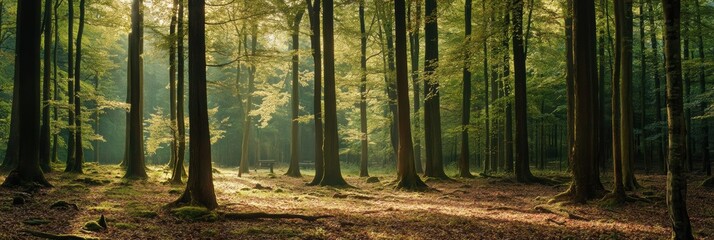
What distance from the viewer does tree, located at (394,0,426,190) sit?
51.9 ft

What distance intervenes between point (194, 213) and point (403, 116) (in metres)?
8.43

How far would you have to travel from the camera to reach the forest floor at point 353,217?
7.98 m

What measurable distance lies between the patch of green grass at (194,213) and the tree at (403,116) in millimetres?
8000

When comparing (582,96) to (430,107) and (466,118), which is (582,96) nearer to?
(430,107)

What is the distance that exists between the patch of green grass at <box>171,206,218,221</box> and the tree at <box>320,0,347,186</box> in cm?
827

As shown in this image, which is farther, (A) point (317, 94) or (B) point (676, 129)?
(A) point (317, 94)

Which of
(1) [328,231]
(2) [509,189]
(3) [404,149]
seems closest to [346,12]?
(3) [404,149]

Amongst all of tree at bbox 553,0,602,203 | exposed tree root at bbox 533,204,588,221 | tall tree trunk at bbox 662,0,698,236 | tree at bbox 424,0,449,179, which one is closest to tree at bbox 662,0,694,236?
tall tree trunk at bbox 662,0,698,236

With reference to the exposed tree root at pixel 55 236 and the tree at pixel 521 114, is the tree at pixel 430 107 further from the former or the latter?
the exposed tree root at pixel 55 236

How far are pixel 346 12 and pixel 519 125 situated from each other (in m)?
13.1

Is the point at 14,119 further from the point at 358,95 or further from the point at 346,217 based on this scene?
the point at 346,217

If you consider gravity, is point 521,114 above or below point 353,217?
above

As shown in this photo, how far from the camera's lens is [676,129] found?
20.6 feet

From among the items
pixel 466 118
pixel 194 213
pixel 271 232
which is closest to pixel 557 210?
pixel 271 232
